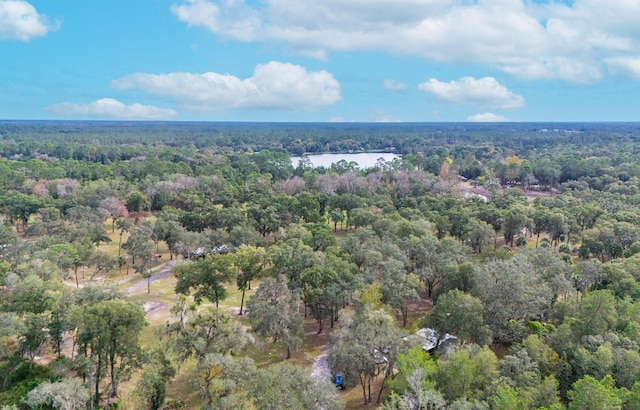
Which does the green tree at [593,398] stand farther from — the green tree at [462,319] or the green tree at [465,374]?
the green tree at [462,319]

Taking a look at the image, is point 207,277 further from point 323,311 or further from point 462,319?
point 462,319

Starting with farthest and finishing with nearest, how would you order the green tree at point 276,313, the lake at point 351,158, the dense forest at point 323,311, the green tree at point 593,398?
the lake at point 351,158, the green tree at point 276,313, the dense forest at point 323,311, the green tree at point 593,398

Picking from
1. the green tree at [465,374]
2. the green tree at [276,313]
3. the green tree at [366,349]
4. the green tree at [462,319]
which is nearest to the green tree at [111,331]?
the green tree at [276,313]

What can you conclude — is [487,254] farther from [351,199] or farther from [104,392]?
[104,392]

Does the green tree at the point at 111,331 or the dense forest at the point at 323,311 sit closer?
the dense forest at the point at 323,311

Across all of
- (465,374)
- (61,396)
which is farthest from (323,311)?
(61,396)

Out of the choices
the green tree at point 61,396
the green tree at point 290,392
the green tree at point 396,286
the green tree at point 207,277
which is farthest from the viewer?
the green tree at point 207,277

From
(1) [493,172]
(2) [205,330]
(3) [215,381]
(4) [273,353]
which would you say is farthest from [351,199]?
(1) [493,172]

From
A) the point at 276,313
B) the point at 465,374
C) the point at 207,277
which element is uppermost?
the point at 276,313

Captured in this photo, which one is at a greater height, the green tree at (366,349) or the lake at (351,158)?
the lake at (351,158)

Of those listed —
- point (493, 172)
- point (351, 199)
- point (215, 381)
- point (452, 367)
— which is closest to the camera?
point (215, 381)

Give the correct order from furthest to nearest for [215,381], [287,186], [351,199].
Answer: [287,186]
[351,199]
[215,381]
